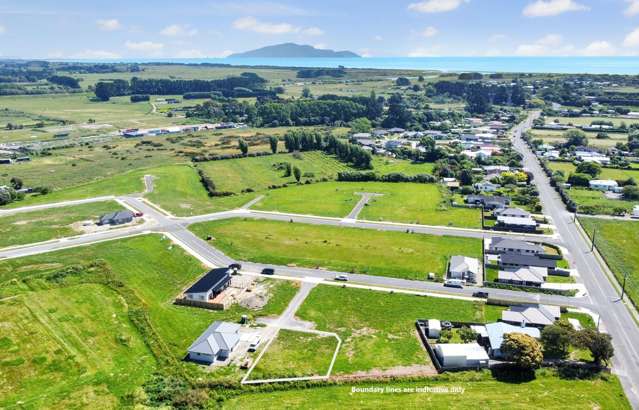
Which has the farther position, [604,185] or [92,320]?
[604,185]

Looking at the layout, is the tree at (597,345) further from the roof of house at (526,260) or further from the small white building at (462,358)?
the roof of house at (526,260)

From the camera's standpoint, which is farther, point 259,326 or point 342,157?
point 342,157

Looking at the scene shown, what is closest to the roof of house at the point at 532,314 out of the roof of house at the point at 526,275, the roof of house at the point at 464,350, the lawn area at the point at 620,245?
the roof of house at the point at 526,275

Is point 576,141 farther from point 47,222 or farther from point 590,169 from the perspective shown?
point 47,222

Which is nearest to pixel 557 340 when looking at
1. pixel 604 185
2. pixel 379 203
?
pixel 379 203

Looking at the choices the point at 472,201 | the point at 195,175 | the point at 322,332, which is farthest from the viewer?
the point at 195,175

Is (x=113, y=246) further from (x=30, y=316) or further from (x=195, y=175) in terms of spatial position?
(x=195, y=175)

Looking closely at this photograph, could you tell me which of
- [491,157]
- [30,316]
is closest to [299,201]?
[30,316]
